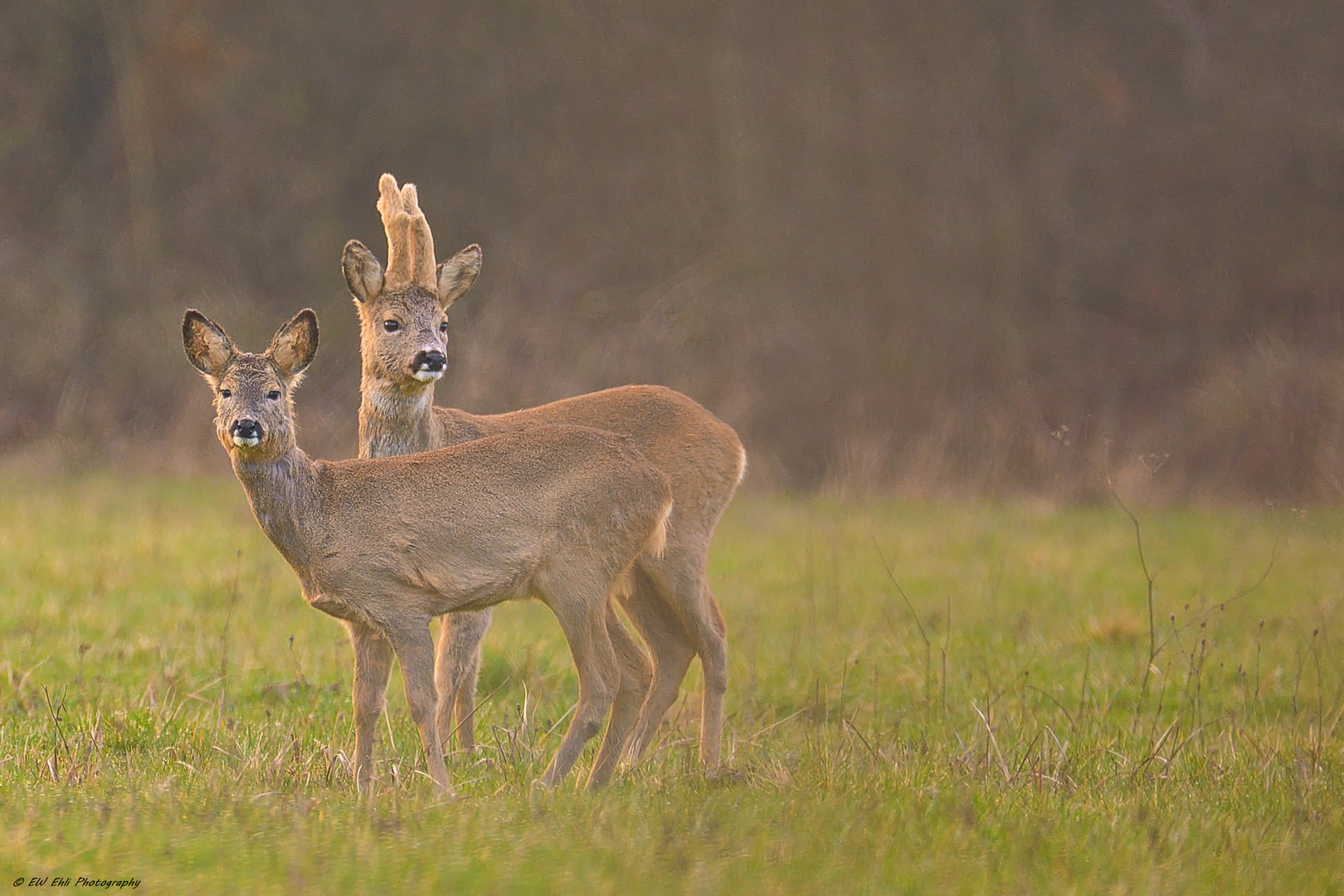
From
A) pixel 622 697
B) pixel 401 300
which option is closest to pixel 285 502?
pixel 622 697

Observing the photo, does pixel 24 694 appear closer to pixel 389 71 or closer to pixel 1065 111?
pixel 389 71

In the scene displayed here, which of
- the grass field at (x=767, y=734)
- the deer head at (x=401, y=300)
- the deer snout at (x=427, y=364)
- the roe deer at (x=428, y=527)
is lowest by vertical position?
the grass field at (x=767, y=734)

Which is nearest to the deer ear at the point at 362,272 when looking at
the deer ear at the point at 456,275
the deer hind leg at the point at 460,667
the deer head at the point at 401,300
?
the deer head at the point at 401,300

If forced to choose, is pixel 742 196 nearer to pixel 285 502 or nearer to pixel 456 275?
pixel 456 275

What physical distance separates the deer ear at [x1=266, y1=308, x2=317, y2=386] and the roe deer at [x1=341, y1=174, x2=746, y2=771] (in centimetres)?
109

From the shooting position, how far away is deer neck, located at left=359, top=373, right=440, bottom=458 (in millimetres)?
7680

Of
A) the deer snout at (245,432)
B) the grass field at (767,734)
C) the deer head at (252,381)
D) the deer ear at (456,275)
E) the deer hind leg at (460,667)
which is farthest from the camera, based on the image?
the deer ear at (456,275)

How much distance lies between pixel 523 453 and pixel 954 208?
17175 mm

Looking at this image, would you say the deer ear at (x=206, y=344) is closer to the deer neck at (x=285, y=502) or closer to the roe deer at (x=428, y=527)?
the roe deer at (x=428, y=527)

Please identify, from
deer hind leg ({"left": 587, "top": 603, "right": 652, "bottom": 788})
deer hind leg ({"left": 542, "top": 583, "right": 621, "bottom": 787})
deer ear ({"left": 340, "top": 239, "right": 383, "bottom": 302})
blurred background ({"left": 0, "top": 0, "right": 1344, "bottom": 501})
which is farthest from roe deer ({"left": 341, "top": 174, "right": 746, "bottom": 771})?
blurred background ({"left": 0, "top": 0, "right": 1344, "bottom": 501})

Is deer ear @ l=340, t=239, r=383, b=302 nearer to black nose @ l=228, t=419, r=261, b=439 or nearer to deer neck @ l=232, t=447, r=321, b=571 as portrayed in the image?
deer neck @ l=232, t=447, r=321, b=571

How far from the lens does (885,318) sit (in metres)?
22.3

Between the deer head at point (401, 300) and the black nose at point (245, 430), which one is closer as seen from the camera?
the black nose at point (245, 430)

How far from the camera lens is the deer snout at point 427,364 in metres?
7.53
